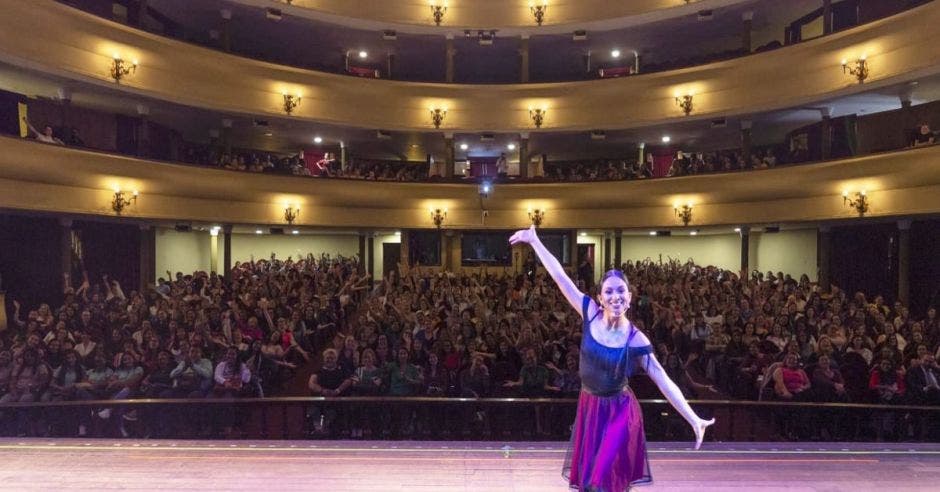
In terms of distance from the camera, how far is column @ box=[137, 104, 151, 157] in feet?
61.5

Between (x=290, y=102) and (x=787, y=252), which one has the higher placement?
(x=290, y=102)

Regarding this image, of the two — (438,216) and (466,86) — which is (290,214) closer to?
(438,216)

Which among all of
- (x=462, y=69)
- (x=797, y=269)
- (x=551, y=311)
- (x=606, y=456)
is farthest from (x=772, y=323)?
(x=462, y=69)

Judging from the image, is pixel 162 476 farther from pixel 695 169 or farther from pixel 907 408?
pixel 695 169

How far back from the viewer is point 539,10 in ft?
70.4

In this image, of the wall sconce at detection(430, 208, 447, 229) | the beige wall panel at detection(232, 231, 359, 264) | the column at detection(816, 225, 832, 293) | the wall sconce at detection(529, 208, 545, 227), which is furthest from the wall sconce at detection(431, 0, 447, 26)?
the column at detection(816, 225, 832, 293)

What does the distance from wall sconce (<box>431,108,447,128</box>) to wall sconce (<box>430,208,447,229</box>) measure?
3008 mm

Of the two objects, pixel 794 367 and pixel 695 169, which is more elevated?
pixel 695 169

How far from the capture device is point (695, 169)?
68.6ft

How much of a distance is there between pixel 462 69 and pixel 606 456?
23.6 m

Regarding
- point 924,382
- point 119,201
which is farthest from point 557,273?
point 119,201

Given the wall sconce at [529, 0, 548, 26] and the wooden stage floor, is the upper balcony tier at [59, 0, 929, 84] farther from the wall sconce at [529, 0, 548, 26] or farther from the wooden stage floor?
the wooden stage floor

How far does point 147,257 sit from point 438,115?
10.4 meters

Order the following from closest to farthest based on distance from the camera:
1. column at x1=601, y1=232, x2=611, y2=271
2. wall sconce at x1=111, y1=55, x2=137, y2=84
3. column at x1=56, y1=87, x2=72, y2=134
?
column at x1=56, y1=87, x2=72, y2=134 < wall sconce at x1=111, y1=55, x2=137, y2=84 < column at x1=601, y1=232, x2=611, y2=271
